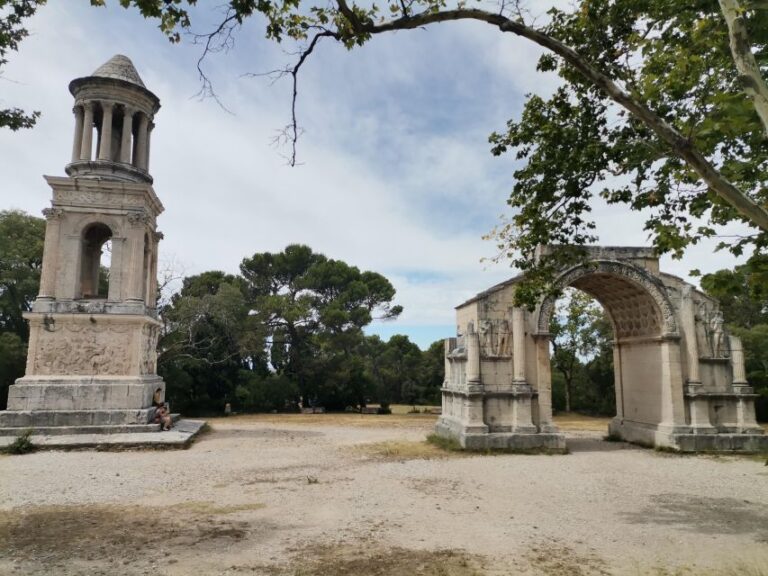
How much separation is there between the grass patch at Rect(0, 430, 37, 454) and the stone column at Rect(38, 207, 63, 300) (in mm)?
4349

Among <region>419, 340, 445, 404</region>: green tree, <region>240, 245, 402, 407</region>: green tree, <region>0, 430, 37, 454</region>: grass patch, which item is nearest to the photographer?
<region>0, 430, 37, 454</region>: grass patch

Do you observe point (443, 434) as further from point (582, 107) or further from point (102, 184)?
point (102, 184)

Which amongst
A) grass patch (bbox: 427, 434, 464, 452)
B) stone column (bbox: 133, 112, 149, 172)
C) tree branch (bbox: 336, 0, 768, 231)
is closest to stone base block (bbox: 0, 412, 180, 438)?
grass patch (bbox: 427, 434, 464, 452)

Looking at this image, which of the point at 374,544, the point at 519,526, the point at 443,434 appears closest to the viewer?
the point at 374,544

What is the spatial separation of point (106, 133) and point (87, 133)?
1.96 ft

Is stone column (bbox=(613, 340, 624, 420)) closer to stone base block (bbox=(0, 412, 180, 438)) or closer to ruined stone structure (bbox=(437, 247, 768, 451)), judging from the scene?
ruined stone structure (bbox=(437, 247, 768, 451))

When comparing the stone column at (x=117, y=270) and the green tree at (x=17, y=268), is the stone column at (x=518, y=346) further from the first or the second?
the green tree at (x=17, y=268)

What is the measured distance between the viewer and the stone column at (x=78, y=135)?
1639 cm

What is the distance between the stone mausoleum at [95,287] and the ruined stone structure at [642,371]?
9034 millimetres

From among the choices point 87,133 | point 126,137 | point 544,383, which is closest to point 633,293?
point 544,383

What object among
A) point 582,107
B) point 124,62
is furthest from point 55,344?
point 582,107

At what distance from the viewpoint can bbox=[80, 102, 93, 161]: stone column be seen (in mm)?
16250

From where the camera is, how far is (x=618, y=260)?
14227 mm

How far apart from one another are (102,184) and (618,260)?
15212 mm
